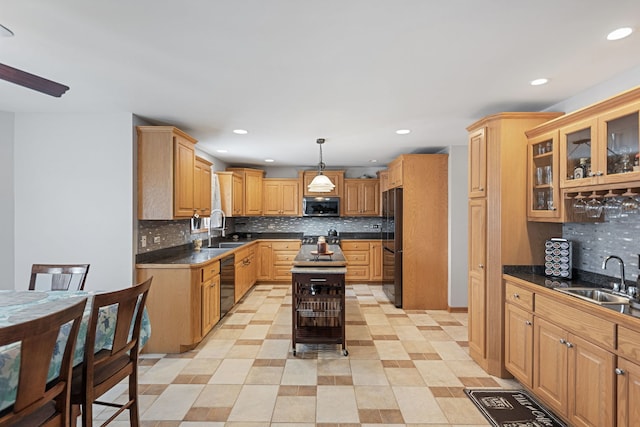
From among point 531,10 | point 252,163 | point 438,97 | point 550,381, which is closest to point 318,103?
point 438,97

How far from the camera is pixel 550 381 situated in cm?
230

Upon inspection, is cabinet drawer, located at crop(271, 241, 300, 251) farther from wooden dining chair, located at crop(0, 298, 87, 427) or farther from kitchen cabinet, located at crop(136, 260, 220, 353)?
wooden dining chair, located at crop(0, 298, 87, 427)

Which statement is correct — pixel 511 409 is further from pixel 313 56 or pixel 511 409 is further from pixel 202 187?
pixel 202 187

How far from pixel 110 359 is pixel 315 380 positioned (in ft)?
5.46

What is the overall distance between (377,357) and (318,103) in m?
2.51

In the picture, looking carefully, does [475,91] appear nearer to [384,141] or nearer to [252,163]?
[384,141]

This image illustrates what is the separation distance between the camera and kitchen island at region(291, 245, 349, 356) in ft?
11.2

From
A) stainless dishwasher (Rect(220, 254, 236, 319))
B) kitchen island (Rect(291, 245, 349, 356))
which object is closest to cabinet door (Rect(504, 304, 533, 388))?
kitchen island (Rect(291, 245, 349, 356))

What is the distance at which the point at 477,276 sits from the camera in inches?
127

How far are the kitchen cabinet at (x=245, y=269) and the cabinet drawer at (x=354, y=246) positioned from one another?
1753mm

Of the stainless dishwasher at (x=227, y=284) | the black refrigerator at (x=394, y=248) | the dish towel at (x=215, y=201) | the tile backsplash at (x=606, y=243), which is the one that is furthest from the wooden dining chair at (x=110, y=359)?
the dish towel at (x=215, y=201)

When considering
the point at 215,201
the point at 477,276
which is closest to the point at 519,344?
the point at 477,276

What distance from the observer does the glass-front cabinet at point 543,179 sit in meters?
2.59

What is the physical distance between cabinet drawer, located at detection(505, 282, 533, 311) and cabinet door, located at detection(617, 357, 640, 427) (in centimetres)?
79
